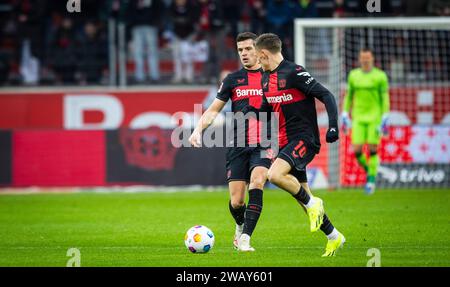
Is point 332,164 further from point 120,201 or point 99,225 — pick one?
point 99,225

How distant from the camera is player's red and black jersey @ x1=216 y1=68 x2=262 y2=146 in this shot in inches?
423

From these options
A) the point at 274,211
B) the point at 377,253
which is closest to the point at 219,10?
the point at 274,211

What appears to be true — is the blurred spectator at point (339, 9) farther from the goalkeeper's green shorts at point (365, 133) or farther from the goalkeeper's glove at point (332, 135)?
the goalkeeper's glove at point (332, 135)

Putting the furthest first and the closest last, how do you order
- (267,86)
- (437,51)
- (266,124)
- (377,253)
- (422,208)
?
1. (437,51)
2. (422,208)
3. (266,124)
4. (267,86)
5. (377,253)

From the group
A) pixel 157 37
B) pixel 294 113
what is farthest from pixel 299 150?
pixel 157 37

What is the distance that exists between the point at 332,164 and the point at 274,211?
5051mm

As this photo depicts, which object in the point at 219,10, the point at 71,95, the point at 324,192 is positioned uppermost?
the point at 219,10

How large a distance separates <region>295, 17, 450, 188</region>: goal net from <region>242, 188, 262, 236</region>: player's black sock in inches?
347

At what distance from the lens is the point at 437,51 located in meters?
22.1

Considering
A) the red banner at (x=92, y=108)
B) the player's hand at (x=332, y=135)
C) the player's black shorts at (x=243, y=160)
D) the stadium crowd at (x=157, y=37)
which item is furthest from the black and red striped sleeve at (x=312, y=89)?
the stadium crowd at (x=157, y=37)

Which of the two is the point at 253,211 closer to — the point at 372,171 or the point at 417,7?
the point at 372,171

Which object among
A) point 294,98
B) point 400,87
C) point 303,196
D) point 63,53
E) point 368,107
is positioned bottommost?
point 303,196

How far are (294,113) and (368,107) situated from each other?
28.0 feet

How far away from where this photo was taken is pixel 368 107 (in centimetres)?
1828
